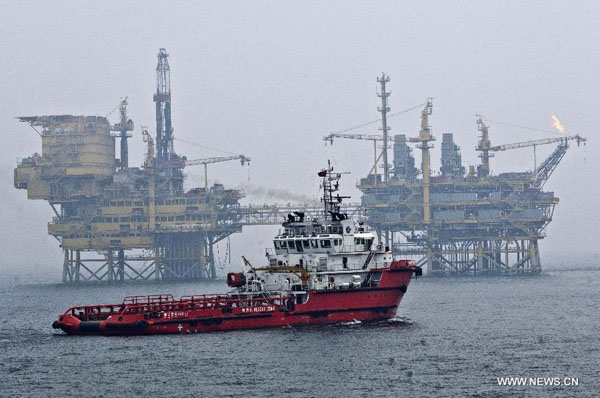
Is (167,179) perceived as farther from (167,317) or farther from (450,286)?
(167,317)

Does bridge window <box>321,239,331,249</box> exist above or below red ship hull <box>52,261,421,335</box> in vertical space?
above

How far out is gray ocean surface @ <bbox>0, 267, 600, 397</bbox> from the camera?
44.5 metres

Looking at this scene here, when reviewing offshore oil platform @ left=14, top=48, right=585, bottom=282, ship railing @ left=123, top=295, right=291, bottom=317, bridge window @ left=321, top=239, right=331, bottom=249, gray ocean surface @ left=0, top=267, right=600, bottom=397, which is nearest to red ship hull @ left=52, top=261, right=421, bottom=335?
ship railing @ left=123, top=295, right=291, bottom=317

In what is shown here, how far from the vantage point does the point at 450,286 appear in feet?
394

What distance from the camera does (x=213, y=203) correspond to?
15100cm

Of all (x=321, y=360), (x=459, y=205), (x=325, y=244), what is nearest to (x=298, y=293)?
(x=325, y=244)

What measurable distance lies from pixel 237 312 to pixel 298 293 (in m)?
3.79

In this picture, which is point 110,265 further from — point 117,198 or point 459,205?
point 459,205

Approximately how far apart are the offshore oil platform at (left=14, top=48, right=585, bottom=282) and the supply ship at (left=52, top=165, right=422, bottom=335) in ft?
263

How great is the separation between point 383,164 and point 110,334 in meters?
104

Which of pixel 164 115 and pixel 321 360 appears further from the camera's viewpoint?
pixel 164 115

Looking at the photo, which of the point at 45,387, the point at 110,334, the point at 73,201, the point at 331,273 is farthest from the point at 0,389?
the point at 73,201

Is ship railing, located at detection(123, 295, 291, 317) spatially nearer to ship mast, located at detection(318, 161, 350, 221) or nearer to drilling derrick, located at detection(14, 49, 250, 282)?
ship mast, located at detection(318, 161, 350, 221)

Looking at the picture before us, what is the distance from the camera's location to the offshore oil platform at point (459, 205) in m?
147
